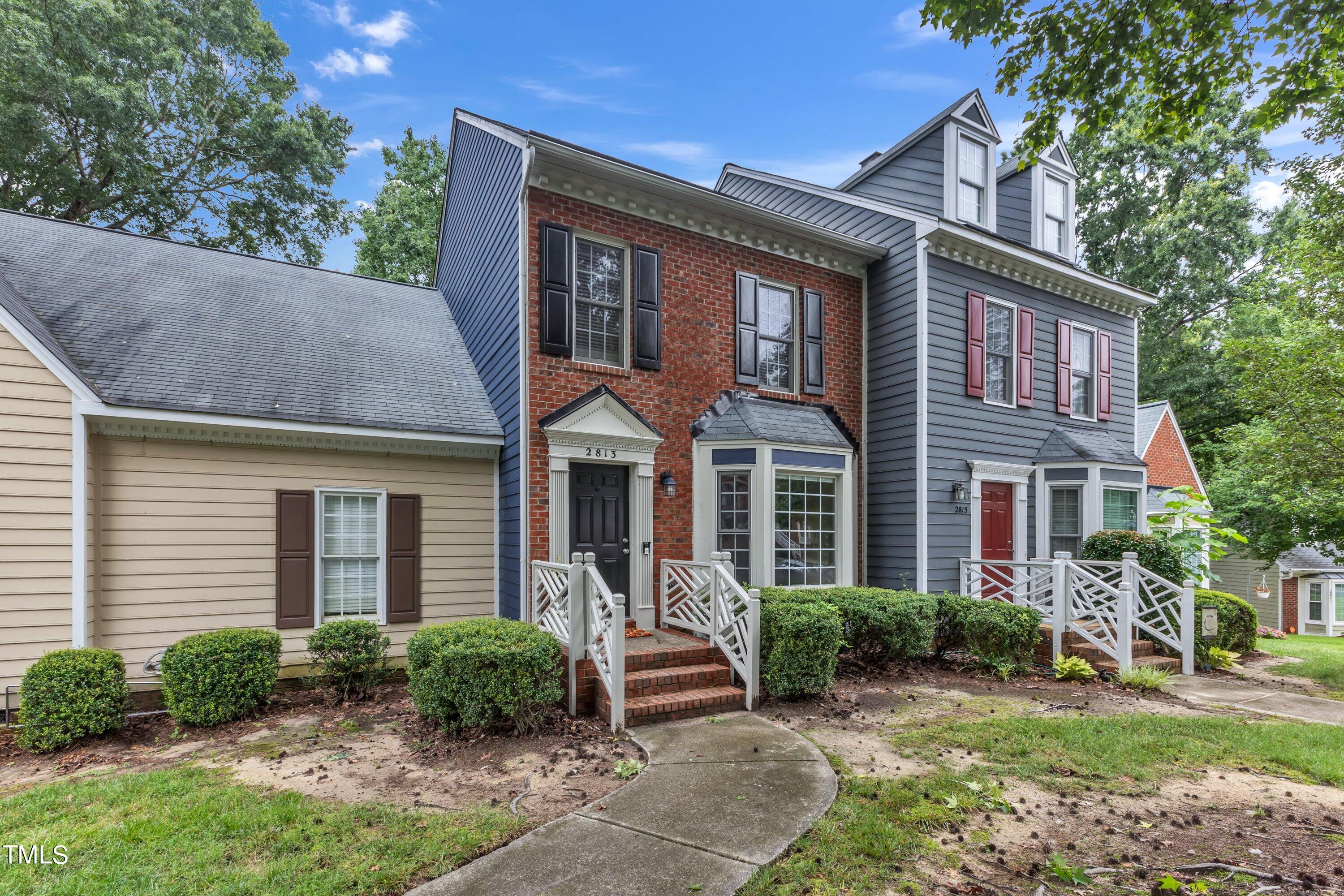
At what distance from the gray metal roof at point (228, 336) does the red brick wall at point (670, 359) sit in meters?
1.18

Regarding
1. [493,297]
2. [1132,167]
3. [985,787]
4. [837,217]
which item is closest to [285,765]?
[985,787]

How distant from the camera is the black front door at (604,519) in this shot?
7797 millimetres

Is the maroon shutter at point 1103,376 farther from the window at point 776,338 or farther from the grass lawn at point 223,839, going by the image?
the grass lawn at point 223,839

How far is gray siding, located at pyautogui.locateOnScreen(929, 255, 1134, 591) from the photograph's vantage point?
9562 mm

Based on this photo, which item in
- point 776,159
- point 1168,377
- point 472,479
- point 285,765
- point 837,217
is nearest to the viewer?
point 285,765

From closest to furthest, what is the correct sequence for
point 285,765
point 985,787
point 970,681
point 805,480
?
point 985,787 < point 285,765 < point 970,681 < point 805,480

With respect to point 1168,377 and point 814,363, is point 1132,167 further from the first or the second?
point 814,363

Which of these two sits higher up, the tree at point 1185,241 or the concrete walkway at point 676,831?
the tree at point 1185,241

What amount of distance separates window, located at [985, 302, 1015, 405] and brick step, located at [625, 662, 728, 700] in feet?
22.6

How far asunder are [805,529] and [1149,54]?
6178 mm

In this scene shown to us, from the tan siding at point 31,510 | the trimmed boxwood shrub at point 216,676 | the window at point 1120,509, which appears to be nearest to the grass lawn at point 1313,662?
the window at point 1120,509

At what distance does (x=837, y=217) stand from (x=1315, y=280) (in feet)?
24.1

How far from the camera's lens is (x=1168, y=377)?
2200 cm

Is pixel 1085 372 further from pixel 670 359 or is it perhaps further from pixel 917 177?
pixel 670 359
